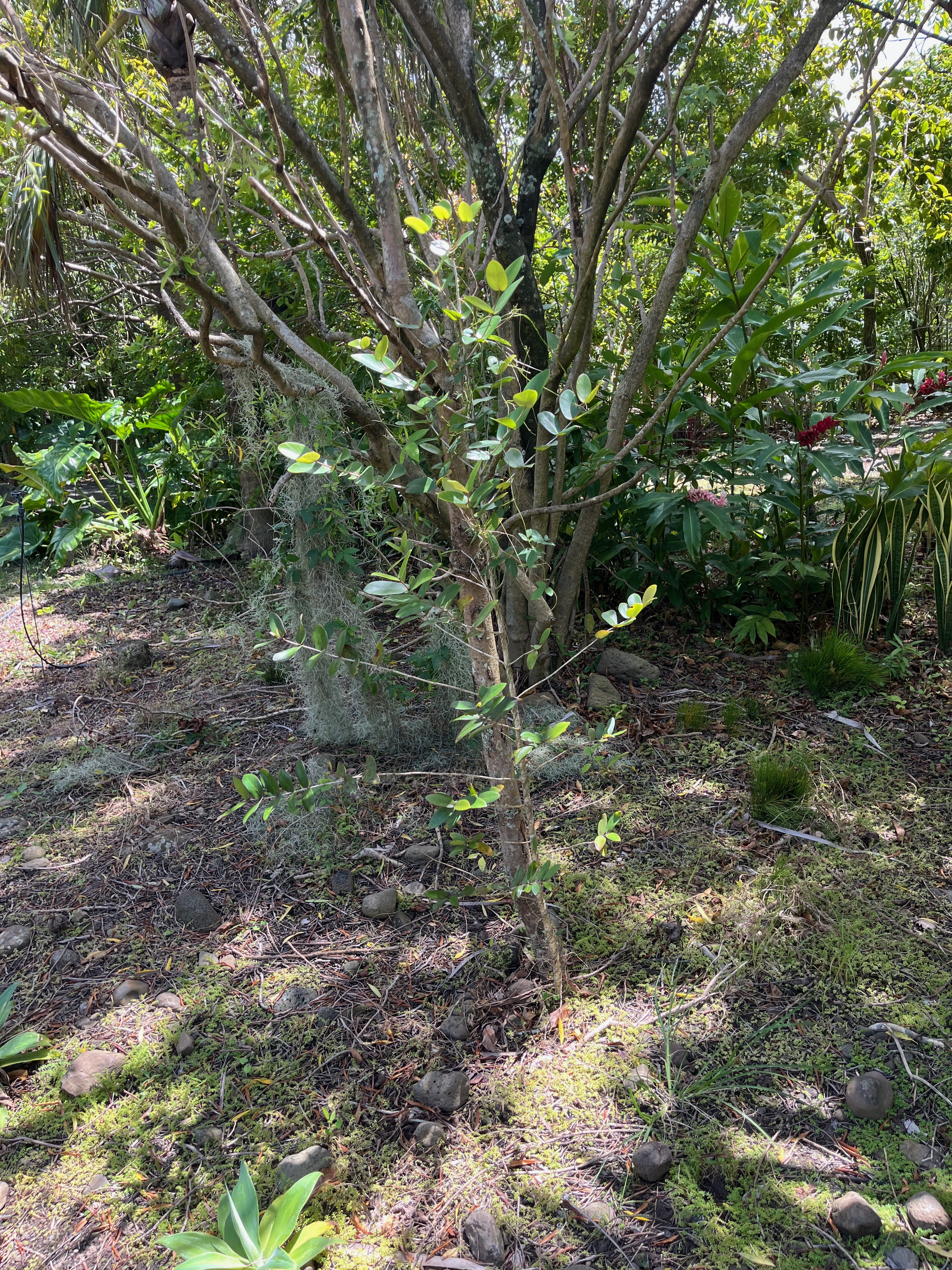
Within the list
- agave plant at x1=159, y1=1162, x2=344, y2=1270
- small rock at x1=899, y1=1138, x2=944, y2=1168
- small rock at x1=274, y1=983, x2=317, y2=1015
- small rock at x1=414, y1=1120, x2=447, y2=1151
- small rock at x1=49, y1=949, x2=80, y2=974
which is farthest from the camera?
small rock at x1=49, y1=949, x2=80, y2=974

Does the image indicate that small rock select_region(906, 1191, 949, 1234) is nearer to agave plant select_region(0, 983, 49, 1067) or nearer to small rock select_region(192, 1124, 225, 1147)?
small rock select_region(192, 1124, 225, 1147)

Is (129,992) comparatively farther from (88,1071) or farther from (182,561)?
(182,561)

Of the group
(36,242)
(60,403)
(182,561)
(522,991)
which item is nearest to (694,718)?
(522,991)

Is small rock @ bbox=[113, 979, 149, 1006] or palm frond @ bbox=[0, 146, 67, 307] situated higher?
palm frond @ bbox=[0, 146, 67, 307]

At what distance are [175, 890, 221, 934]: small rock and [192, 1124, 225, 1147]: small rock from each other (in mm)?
593

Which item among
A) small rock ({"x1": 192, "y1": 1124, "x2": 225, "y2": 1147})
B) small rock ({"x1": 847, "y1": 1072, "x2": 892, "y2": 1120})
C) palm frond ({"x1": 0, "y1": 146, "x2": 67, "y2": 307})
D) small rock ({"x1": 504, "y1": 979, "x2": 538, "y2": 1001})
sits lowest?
small rock ({"x1": 847, "y1": 1072, "x2": 892, "y2": 1120})

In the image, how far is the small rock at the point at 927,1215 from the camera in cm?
133

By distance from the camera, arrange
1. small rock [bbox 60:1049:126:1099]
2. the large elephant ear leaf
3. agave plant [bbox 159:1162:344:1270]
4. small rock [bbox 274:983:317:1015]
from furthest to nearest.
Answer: the large elephant ear leaf, small rock [bbox 274:983:317:1015], small rock [bbox 60:1049:126:1099], agave plant [bbox 159:1162:344:1270]

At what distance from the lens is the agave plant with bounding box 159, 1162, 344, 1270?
3.90ft

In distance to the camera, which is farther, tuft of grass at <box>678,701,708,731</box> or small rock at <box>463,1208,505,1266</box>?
tuft of grass at <box>678,701,708,731</box>

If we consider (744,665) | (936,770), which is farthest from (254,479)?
(936,770)

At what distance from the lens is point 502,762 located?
5.46 ft

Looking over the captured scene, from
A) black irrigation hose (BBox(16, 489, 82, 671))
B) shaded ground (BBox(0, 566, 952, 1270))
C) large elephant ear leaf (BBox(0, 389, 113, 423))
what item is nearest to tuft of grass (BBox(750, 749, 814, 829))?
shaded ground (BBox(0, 566, 952, 1270))

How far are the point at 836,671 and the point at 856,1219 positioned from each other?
1.82 metres
